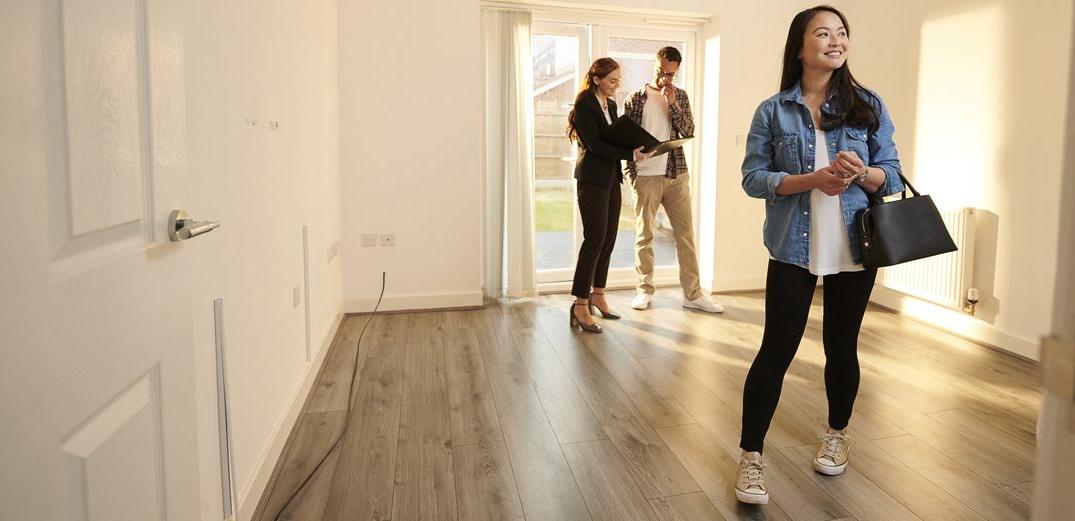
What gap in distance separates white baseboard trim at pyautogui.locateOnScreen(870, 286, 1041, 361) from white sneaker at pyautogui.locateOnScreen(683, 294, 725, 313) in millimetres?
1092

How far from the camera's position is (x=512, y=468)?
7.10ft

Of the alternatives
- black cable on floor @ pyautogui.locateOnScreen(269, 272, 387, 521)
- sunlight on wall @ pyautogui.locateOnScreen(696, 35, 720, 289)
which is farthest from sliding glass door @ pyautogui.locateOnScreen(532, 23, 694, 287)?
black cable on floor @ pyautogui.locateOnScreen(269, 272, 387, 521)

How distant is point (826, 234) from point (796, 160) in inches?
8.6

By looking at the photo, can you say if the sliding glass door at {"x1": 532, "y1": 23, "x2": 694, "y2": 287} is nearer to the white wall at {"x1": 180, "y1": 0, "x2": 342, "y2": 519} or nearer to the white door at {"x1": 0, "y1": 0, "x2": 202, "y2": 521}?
the white wall at {"x1": 180, "y1": 0, "x2": 342, "y2": 519}

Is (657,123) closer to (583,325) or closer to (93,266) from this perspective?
(583,325)

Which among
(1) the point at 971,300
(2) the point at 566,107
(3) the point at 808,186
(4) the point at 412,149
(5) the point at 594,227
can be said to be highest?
(2) the point at 566,107

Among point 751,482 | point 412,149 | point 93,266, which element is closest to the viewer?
point 93,266

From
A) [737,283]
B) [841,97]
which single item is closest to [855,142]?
[841,97]

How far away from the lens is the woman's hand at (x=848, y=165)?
1.69m

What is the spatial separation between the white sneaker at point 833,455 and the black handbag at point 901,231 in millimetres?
645

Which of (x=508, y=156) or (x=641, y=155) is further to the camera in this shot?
(x=508, y=156)

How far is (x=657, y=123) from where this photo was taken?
4.17 m

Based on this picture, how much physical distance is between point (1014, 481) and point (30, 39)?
8.48ft

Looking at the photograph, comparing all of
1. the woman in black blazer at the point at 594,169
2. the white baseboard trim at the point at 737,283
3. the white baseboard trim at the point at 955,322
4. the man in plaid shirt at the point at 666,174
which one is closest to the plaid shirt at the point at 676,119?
the man in plaid shirt at the point at 666,174
